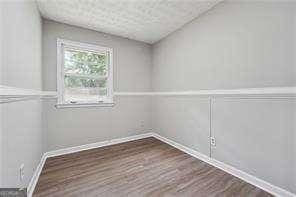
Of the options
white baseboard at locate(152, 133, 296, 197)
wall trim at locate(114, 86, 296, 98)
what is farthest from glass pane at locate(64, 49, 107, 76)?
white baseboard at locate(152, 133, 296, 197)

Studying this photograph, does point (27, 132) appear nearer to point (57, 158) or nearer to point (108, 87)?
point (57, 158)

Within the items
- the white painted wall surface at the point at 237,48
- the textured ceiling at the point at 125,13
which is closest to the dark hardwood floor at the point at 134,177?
the white painted wall surface at the point at 237,48

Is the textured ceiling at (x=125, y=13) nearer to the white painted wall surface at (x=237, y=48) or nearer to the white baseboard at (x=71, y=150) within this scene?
the white painted wall surface at (x=237, y=48)

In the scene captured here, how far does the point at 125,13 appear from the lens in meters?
2.25

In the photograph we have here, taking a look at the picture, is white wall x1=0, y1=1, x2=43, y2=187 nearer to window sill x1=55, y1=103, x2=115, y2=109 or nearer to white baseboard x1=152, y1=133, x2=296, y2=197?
window sill x1=55, y1=103, x2=115, y2=109

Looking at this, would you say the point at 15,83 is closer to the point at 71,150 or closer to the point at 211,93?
the point at 71,150

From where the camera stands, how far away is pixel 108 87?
3.04 m

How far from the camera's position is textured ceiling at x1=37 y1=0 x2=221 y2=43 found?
79.6 inches

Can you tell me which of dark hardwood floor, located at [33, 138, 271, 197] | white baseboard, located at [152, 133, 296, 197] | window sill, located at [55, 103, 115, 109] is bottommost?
dark hardwood floor, located at [33, 138, 271, 197]

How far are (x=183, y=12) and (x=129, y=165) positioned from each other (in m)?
2.50

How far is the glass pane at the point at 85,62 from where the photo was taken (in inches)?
105

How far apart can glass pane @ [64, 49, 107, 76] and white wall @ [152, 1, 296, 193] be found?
1.58 m

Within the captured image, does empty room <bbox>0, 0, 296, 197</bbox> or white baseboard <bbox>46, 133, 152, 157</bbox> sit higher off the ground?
empty room <bbox>0, 0, 296, 197</bbox>

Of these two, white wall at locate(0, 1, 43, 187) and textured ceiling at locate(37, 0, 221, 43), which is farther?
textured ceiling at locate(37, 0, 221, 43)
